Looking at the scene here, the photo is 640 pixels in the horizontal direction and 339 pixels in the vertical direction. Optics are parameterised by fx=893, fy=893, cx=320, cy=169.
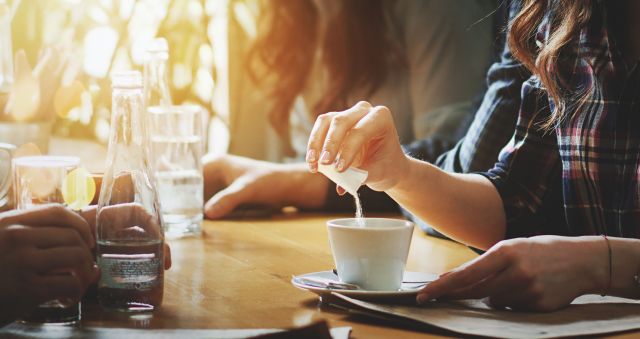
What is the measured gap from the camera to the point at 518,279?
3.14ft

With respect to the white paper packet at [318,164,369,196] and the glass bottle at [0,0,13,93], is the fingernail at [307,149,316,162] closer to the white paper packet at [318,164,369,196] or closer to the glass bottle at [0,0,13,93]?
the white paper packet at [318,164,369,196]

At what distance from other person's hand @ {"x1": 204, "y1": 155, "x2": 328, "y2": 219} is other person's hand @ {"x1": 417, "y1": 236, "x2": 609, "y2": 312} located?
859mm

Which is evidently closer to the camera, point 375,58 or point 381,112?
point 381,112

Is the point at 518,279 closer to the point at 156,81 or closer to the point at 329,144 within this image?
the point at 329,144

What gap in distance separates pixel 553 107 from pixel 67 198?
0.76 m

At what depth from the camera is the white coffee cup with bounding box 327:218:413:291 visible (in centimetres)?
99

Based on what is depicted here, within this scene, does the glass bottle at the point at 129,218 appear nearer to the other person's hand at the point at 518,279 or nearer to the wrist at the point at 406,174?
the other person's hand at the point at 518,279

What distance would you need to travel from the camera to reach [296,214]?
72.3 inches

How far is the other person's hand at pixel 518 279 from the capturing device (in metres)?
0.95

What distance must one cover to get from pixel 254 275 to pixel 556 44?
1.85ft

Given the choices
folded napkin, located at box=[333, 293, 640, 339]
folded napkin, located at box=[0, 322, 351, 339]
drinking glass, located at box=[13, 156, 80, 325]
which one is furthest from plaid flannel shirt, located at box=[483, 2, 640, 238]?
drinking glass, located at box=[13, 156, 80, 325]

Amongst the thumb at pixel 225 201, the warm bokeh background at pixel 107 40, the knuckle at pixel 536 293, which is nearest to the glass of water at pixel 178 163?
the thumb at pixel 225 201

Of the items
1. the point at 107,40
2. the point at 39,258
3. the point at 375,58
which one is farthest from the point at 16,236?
the point at 107,40

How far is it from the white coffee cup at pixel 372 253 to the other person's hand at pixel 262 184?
2.52ft
